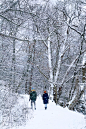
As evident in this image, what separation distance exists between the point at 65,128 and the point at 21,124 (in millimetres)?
2066

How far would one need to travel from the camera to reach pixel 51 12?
18.5m

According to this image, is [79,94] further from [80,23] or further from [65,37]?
[80,23]

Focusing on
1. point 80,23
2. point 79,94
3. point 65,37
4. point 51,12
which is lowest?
point 79,94

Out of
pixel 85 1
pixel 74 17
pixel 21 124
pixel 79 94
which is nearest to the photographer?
pixel 21 124

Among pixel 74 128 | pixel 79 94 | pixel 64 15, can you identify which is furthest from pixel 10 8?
pixel 64 15

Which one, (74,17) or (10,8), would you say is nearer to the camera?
(10,8)

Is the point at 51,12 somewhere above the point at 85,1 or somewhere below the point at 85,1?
above

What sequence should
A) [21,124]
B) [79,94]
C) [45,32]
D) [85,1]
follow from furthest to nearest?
[45,32] → [79,94] → [85,1] → [21,124]

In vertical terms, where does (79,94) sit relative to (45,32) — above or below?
below

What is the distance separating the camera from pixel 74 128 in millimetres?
8727

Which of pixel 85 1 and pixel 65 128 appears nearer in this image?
pixel 65 128

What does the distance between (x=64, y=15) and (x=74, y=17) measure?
52.6 inches

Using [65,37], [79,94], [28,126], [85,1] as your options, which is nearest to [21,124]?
[28,126]

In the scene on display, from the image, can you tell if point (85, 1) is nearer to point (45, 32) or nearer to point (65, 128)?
point (65, 128)
